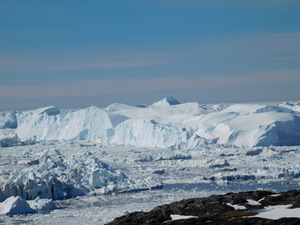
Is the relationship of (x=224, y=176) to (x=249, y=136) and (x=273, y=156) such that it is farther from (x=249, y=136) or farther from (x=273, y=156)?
(x=249, y=136)

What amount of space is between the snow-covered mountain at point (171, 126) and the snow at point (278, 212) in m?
40.1

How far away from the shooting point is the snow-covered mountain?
179 feet

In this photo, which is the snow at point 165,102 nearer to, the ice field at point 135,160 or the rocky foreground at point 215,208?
the ice field at point 135,160

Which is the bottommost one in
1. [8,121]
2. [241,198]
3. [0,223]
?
[0,223]

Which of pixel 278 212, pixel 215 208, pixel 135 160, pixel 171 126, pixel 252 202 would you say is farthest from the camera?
pixel 171 126

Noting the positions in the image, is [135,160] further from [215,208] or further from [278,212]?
[278,212]

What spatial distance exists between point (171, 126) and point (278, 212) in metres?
45.1

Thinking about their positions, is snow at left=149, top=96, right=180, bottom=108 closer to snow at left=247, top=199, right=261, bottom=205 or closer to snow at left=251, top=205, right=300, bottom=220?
snow at left=247, top=199, right=261, bottom=205

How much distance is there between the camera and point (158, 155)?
47.8m

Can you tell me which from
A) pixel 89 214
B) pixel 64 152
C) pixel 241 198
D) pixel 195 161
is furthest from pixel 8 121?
pixel 241 198

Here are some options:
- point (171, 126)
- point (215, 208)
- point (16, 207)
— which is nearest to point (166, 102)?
point (171, 126)

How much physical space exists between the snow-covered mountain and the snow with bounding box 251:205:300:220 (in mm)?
40100

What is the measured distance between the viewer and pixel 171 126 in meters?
56.7

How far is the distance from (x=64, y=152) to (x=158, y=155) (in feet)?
32.8
